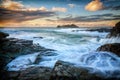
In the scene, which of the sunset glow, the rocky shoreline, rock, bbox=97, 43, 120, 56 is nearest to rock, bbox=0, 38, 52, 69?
the rocky shoreline

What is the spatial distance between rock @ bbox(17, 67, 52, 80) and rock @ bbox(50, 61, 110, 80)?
0.48 feet

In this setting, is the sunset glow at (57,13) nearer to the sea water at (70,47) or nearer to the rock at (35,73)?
the sea water at (70,47)

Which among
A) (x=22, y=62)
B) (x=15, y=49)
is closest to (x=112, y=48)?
(x=22, y=62)

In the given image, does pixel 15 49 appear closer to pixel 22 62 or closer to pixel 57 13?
Answer: pixel 22 62

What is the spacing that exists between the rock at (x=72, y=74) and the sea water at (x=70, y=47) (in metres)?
0.14

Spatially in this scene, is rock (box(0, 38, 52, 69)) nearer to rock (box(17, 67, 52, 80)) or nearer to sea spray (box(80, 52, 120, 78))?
rock (box(17, 67, 52, 80))

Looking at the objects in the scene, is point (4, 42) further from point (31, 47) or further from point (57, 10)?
point (57, 10)

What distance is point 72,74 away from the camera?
14.5ft

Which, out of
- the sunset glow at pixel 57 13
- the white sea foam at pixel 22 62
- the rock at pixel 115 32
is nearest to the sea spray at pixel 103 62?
the rock at pixel 115 32

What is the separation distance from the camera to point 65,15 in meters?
5.03

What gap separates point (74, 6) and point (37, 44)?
1.13 meters

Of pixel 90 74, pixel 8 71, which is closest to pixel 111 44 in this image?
pixel 90 74

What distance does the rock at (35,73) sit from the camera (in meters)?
4.54

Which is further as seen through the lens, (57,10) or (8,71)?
(57,10)
